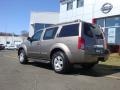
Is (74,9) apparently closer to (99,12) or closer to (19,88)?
(99,12)

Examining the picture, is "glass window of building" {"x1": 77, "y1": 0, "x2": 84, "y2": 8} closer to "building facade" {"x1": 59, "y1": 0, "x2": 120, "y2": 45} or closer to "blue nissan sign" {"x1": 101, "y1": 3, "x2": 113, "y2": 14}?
"building facade" {"x1": 59, "y1": 0, "x2": 120, "y2": 45}

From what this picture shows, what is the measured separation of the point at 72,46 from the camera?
10656 millimetres

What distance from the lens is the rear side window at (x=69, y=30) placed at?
1086cm

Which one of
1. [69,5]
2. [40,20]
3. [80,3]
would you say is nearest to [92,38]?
[80,3]

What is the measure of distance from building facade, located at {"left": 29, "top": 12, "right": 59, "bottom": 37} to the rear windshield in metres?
41.5

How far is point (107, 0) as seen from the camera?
2583 centimetres

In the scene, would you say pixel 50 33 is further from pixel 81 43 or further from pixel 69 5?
pixel 69 5

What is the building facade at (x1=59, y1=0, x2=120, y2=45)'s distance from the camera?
974 inches

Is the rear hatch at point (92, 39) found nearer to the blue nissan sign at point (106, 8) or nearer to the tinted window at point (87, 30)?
the tinted window at point (87, 30)

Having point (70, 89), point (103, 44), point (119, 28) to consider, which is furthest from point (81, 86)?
point (119, 28)

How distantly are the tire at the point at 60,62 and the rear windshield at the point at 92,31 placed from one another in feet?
4.14

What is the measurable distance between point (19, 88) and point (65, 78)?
228cm

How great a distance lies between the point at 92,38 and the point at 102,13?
623 inches

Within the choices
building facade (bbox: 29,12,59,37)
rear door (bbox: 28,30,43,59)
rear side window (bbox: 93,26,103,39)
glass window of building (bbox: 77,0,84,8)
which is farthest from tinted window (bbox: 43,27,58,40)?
building facade (bbox: 29,12,59,37)
